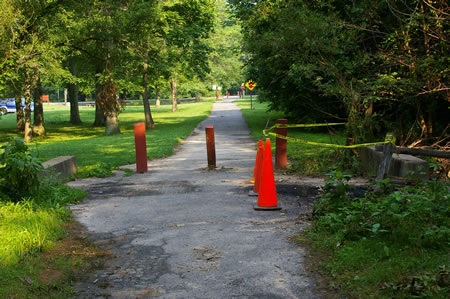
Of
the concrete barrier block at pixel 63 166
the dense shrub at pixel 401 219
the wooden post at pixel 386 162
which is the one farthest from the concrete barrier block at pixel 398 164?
the concrete barrier block at pixel 63 166

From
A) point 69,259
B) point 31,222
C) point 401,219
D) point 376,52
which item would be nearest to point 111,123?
point 376,52

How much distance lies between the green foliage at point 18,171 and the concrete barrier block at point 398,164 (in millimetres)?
5193

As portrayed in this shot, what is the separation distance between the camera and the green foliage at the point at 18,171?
7113 mm

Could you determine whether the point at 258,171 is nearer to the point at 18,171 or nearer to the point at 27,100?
the point at 18,171

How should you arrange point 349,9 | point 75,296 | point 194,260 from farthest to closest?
point 349,9, point 194,260, point 75,296

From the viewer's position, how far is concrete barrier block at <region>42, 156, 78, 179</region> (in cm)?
1041

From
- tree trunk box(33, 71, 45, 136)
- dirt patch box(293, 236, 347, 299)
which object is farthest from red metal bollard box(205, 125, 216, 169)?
tree trunk box(33, 71, 45, 136)

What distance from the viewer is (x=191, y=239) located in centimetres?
629

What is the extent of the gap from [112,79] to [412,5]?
1566 cm

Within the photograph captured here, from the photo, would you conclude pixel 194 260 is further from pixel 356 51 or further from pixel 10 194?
pixel 356 51

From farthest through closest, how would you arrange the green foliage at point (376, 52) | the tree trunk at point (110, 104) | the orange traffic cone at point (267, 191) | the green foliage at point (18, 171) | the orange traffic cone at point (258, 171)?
1. the tree trunk at point (110, 104)
2. the green foliage at point (376, 52)
3. the orange traffic cone at point (258, 171)
4. the orange traffic cone at point (267, 191)
5. the green foliage at point (18, 171)

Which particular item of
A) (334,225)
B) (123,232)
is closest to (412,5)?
(334,225)

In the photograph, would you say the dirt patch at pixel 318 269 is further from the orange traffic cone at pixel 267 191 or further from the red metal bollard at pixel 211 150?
the red metal bollard at pixel 211 150

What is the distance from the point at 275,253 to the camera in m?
5.66
